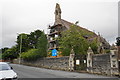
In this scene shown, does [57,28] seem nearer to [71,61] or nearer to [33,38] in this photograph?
[33,38]

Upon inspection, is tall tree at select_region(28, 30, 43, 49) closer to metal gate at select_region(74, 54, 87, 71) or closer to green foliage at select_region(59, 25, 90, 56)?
green foliage at select_region(59, 25, 90, 56)

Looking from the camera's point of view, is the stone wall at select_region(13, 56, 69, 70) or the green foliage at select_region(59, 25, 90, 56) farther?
the green foliage at select_region(59, 25, 90, 56)

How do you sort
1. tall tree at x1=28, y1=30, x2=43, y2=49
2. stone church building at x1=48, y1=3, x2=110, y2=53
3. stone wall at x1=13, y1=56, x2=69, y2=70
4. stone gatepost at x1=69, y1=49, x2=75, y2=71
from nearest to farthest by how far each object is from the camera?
stone gatepost at x1=69, y1=49, x2=75, y2=71, stone wall at x1=13, y1=56, x2=69, y2=70, stone church building at x1=48, y1=3, x2=110, y2=53, tall tree at x1=28, y1=30, x2=43, y2=49

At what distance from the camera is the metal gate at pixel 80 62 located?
21547 mm

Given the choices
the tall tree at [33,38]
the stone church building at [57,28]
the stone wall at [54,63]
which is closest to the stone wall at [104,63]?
the stone wall at [54,63]

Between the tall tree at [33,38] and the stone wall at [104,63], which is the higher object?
the tall tree at [33,38]

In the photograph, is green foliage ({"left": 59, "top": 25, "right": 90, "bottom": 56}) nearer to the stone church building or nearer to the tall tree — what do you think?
the stone church building

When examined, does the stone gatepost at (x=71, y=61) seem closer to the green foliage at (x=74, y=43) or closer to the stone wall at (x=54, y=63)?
the stone wall at (x=54, y=63)

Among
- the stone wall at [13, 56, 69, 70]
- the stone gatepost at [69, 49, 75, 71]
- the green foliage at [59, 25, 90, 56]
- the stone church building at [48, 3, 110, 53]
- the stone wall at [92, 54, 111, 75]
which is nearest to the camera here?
the stone wall at [92, 54, 111, 75]

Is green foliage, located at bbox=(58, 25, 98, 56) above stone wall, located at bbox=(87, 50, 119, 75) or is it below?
above

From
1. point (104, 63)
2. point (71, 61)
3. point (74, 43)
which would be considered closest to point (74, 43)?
point (74, 43)

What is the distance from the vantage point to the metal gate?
21.5 metres

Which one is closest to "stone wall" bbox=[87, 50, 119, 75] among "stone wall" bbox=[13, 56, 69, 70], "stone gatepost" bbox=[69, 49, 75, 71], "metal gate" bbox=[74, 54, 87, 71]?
"metal gate" bbox=[74, 54, 87, 71]

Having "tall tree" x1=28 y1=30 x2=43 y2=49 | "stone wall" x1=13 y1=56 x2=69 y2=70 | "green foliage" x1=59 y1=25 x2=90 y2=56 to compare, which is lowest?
"stone wall" x1=13 y1=56 x2=69 y2=70
